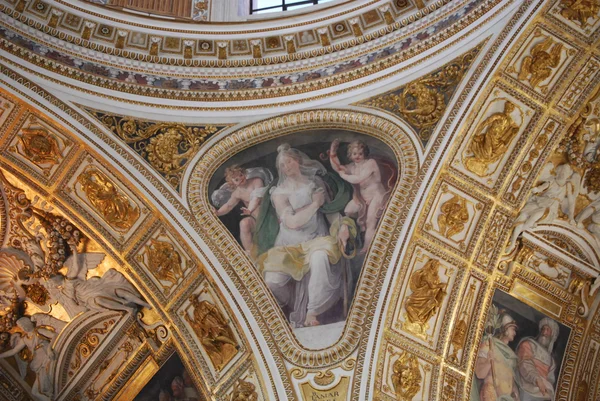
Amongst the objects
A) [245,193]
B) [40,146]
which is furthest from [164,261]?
[40,146]

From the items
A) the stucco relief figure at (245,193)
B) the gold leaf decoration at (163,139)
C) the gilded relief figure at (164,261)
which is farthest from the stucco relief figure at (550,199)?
the gilded relief figure at (164,261)

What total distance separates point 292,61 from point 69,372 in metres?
5.86

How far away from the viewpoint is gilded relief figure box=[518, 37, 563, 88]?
45.2ft

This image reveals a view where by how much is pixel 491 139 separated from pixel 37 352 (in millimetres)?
7569

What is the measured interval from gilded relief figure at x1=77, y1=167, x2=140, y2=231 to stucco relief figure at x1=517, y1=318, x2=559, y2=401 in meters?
5.94

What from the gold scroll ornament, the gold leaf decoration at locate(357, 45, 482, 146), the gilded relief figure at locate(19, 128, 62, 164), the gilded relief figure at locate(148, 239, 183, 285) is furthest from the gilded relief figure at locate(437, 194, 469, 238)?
the gilded relief figure at locate(19, 128, 62, 164)

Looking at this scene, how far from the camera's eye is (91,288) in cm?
1529

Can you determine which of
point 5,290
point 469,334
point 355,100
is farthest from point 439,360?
point 5,290

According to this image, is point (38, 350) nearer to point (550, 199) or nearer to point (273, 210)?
point (273, 210)

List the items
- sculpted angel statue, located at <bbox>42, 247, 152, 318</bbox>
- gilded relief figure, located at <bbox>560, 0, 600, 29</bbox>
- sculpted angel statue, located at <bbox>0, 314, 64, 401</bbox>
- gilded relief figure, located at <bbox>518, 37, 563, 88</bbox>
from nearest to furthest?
1. gilded relief figure, located at <bbox>560, 0, 600, 29</bbox>
2. gilded relief figure, located at <bbox>518, 37, 563, 88</bbox>
3. sculpted angel statue, located at <bbox>42, 247, 152, 318</bbox>
4. sculpted angel statue, located at <bbox>0, 314, 64, 401</bbox>

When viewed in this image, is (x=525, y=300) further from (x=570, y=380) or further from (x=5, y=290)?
(x=5, y=290)

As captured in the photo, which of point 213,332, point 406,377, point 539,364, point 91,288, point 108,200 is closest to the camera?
point 406,377

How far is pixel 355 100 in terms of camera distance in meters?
14.7

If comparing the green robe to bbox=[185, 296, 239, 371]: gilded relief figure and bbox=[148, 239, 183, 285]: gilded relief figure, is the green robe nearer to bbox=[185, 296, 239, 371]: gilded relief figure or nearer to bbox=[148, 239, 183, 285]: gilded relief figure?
bbox=[185, 296, 239, 371]: gilded relief figure
